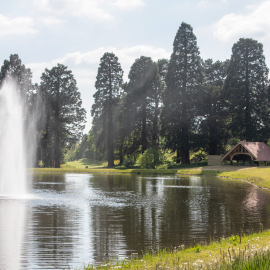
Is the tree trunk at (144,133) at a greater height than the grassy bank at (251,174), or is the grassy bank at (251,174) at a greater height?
the tree trunk at (144,133)

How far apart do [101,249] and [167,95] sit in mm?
42852

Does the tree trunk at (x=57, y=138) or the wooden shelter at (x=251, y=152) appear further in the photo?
the tree trunk at (x=57, y=138)

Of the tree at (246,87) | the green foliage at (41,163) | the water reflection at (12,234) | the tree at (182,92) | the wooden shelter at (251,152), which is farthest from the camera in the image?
the green foliage at (41,163)

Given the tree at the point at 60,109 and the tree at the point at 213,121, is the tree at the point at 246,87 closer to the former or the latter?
the tree at the point at 213,121

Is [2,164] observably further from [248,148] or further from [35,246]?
[248,148]

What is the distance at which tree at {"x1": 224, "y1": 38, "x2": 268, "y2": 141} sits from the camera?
4672 cm

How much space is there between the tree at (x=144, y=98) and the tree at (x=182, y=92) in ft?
13.3

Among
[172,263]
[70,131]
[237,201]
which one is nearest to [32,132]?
[70,131]

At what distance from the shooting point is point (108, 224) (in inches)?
452

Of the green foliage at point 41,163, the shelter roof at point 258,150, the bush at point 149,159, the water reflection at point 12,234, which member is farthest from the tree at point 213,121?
the water reflection at point 12,234

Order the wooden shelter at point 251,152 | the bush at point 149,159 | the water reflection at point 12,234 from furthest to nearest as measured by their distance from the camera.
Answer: the bush at point 149,159
the wooden shelter at point 251,152
the water reflection at point 12,234

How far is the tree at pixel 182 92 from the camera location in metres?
48.0

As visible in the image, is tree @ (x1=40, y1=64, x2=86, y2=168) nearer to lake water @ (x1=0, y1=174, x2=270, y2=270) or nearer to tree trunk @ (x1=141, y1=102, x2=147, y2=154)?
tree trunk @ (x1=141, y1=102, x2=147, y2=154)

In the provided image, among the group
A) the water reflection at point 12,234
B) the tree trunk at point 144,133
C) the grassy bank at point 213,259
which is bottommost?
the water reflection at point 12,234
